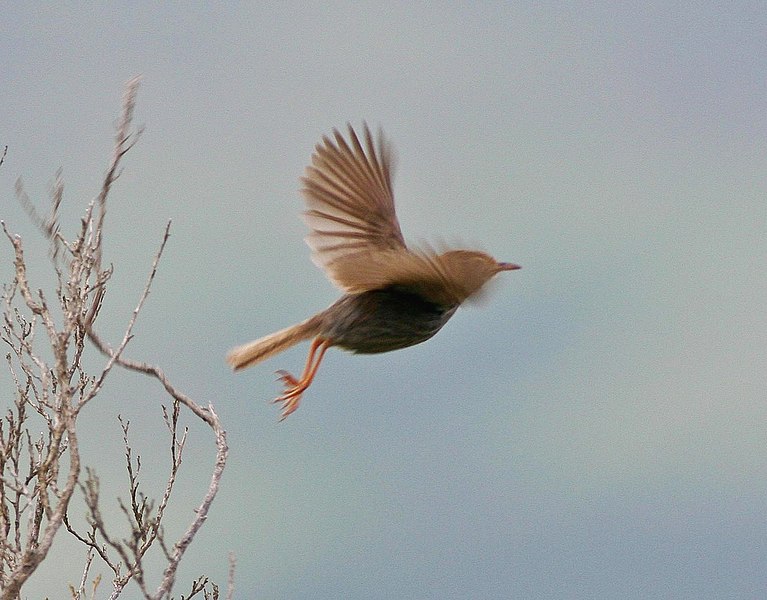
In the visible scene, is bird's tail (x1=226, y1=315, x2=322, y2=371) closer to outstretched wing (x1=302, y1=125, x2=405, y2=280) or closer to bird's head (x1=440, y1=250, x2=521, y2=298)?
outstretched wing (x1=302, y1=125, x2=405, y2=280)

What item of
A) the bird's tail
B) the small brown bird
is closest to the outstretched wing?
the small brown bird

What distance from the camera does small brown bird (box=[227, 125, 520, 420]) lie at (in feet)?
18.4

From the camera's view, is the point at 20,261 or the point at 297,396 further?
the point at 297,396

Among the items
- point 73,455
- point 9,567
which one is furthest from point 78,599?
point 73,455

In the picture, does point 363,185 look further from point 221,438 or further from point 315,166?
point 221,438

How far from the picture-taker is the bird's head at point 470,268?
533cm

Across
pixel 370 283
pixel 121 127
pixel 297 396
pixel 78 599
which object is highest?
pixel 121 127

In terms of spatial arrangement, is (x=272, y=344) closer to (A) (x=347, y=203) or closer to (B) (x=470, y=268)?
(A) (x=347, y=203)

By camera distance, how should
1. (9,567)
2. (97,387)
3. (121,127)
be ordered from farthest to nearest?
(9,567) < (97,387) < (121,127)

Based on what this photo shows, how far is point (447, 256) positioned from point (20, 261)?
2.14 metres

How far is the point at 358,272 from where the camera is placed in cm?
552

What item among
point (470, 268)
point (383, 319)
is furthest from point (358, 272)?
point (470, 268)

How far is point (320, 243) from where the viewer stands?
570cm

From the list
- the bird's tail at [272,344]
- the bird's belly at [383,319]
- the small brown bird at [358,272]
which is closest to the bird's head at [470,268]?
the small brown bird at [358,272]
